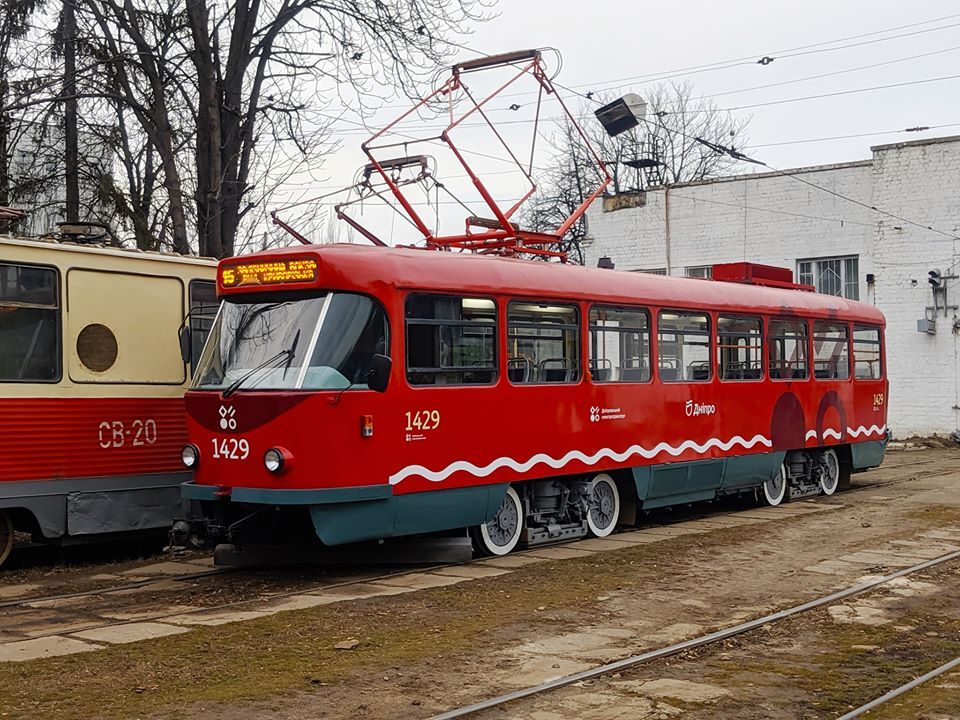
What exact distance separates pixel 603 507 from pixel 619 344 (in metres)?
1.84

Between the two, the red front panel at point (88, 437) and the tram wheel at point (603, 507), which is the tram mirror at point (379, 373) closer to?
the red front panel at point (88, 437)

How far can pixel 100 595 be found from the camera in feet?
34.5

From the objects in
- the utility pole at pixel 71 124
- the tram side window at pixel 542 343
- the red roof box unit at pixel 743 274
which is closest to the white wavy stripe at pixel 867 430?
the red roof box unit at pixel 743 274

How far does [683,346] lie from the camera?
1531cm

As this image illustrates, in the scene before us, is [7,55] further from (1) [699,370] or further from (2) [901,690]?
(2) [901,690]

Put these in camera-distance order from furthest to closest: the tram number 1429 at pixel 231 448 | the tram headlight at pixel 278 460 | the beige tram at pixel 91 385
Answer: the beige tram at pixel 91 385
the tram number 1429 at pixel 231 448
the tram headlight at pixel 278 460

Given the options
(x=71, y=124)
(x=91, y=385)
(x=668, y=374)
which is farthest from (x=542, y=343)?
(x=71, y=124)

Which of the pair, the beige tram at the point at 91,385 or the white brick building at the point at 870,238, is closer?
the beige tram at the point at 91,385

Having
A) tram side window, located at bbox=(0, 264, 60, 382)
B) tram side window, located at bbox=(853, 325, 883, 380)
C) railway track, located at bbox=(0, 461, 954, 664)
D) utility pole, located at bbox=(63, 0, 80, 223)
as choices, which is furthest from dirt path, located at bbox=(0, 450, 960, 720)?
utility pole, located at bbox=(63, 0, 80, 223)

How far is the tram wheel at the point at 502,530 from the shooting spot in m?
12.4

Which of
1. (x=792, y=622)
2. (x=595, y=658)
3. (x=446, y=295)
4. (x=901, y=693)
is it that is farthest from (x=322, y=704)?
(x=446, y=295)

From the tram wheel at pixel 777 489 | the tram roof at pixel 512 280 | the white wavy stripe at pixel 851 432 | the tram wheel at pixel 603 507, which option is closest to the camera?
the tram roof at pixel 512 280

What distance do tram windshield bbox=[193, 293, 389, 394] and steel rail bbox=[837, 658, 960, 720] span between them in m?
5.17

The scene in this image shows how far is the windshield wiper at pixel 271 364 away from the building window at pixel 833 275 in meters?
21.5
